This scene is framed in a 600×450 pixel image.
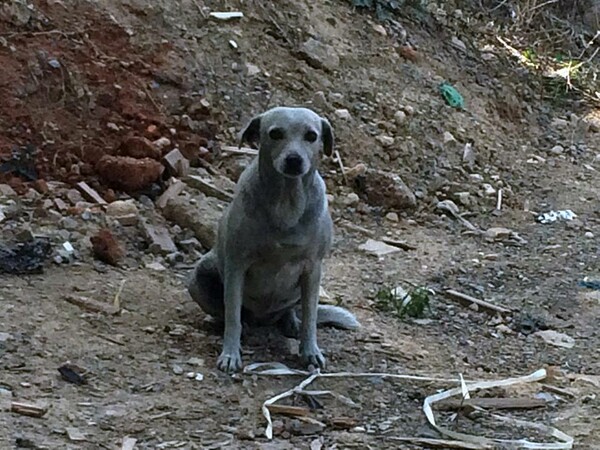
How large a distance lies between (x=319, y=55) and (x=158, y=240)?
2717 mm

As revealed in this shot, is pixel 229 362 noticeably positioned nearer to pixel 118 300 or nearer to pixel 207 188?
pixel 118 300

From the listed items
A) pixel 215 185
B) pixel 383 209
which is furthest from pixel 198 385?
pixel 383 209

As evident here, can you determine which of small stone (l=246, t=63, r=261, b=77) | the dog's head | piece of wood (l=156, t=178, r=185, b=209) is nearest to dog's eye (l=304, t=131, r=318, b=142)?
the dog's head

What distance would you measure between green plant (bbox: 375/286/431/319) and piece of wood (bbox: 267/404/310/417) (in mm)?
1259

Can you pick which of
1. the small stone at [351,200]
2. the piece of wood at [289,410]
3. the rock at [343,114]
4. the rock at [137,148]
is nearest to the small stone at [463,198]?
the small stone at [351,200]

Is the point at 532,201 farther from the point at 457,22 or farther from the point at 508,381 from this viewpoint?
the point at 508,381

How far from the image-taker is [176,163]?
5.62 m

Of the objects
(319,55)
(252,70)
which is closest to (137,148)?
(252,70)

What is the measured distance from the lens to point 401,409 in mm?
3467

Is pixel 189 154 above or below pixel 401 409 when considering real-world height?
below

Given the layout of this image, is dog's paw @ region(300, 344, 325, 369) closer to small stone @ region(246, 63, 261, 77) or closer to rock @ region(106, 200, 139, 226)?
rock @ region(106, 200, 139, 226)

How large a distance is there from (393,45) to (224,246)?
173 inches

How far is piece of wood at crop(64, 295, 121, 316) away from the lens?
4016 millimetres

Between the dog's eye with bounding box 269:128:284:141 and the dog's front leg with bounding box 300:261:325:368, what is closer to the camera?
the dog's eye with bounding box 269:128:284:141
